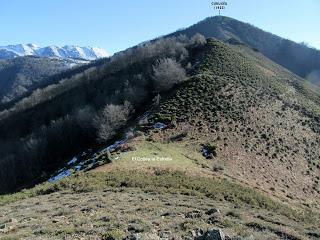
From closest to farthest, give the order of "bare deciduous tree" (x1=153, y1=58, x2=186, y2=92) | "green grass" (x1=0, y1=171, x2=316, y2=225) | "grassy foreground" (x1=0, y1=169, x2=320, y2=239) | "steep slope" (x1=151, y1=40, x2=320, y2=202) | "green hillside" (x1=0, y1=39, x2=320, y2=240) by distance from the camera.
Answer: "grassy foreground" (x1=0, y1=169, x2=320, y2=239) → "green hillside" (x1=0, y1=39, x2=320, y2=240) → "green grass" (x1=0, y1=171, x2=316, y2=225) → "steep slope" (x1=151, y1=40, x2=320, y2=202) → "bare deciduous tree" (x1=153, y1=58, x2=186, y2=92)

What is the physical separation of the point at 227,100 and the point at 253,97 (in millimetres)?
6495

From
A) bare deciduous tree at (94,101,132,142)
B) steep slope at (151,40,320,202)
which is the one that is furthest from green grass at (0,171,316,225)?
bare deciduous tree at (94,101,132,142)

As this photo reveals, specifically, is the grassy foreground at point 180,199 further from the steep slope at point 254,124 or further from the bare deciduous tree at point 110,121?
the bare deciduous tree at point 110,121

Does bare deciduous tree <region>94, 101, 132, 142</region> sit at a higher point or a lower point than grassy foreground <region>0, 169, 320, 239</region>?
lower

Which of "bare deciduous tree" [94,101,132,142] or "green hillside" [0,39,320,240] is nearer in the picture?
"green hillside" [0,39,320,240]

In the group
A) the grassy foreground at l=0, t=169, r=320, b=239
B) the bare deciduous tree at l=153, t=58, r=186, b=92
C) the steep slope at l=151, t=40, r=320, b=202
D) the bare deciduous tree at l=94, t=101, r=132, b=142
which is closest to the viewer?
the grassy foreground at l=0, t=169, r=320, b=239

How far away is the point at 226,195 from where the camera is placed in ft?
93.5

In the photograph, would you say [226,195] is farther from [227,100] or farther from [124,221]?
[227,100]

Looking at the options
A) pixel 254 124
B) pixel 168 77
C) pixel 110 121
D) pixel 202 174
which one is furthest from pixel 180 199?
pixel 168 77

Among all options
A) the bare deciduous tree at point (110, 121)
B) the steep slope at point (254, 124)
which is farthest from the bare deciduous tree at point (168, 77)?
the bare deciduous tree at point (110, 121)

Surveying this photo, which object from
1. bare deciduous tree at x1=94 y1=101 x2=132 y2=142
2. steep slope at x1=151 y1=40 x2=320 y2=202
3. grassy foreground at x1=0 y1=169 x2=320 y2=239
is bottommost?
bare deciduous tree at x1=94 y1=101 x2=132 y2=142

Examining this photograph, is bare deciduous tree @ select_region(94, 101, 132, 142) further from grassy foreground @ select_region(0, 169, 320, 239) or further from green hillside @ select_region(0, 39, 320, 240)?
grassy foreground @ select_region(0, 169, 320, 239)

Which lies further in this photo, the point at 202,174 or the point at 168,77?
the point at 168,77

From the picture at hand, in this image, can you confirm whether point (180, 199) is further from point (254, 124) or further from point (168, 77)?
point (168, 77)
